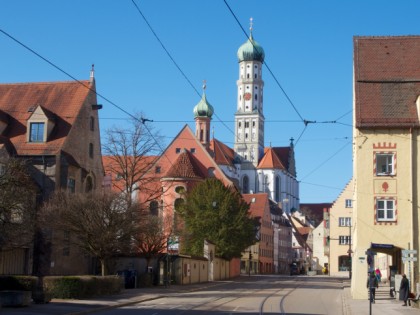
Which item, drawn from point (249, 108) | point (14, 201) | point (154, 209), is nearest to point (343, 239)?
point (154, 209)

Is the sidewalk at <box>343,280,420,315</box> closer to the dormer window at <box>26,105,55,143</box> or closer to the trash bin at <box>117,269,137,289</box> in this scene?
the trash bin at <box>117,269,137,289</box>

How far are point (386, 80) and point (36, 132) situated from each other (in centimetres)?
2420

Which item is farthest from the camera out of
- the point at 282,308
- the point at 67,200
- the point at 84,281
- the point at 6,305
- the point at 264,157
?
the point at 264,157

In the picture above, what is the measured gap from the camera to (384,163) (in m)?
38.0

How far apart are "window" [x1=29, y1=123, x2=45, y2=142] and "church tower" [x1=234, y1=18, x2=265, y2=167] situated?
396ft

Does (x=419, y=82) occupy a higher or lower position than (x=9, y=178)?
higher

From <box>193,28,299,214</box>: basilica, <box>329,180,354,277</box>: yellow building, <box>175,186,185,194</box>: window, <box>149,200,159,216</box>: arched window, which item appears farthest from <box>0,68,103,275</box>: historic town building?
<box>193,28,299,214</box>: basilica

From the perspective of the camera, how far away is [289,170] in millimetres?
180000

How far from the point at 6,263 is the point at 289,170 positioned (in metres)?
140

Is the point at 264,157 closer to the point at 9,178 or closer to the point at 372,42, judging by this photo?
the point at 372,42

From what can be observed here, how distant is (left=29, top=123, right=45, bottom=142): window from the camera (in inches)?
1955

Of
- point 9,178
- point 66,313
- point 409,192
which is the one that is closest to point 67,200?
point 9,178

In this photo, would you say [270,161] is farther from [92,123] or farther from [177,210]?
[92,123]

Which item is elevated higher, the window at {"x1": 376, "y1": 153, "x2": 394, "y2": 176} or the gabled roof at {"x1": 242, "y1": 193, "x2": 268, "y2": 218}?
the gabled roof at {"x1": 242, "y1": 193, "x2": 268, "y2": 218}
